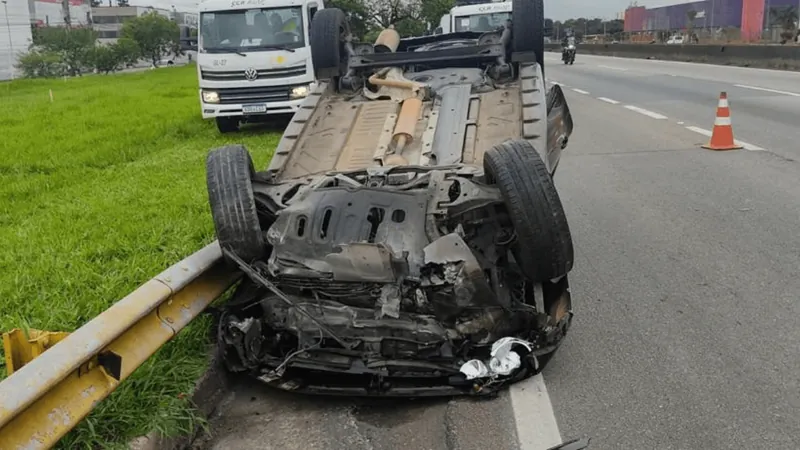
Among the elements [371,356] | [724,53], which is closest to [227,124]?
[371,356]

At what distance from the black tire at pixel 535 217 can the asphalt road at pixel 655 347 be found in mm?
500

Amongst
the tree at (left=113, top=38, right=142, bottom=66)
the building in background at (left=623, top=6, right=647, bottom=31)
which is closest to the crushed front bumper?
the tree at (left=113, top=38, right=142, bottom=66)

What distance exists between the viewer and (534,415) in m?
3.73

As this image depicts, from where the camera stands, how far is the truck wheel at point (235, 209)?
445cm

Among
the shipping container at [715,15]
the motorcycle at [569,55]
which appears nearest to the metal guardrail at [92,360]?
the motorcycle at [569,55]

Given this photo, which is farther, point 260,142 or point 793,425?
point 260,142

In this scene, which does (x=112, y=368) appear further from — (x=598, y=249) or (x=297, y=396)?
(x=598, y=249)

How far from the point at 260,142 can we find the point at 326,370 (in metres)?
9.34

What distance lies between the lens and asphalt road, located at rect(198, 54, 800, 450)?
361 centimetres

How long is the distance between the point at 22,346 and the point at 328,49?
4.45m

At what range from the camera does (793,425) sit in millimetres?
3482

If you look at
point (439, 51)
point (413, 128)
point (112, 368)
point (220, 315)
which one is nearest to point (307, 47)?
point (439, 51)

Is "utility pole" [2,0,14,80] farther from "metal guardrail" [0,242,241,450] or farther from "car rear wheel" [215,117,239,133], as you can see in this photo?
"metal guardrail" [0,242,241,450]

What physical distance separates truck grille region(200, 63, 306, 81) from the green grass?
38.5 inches
